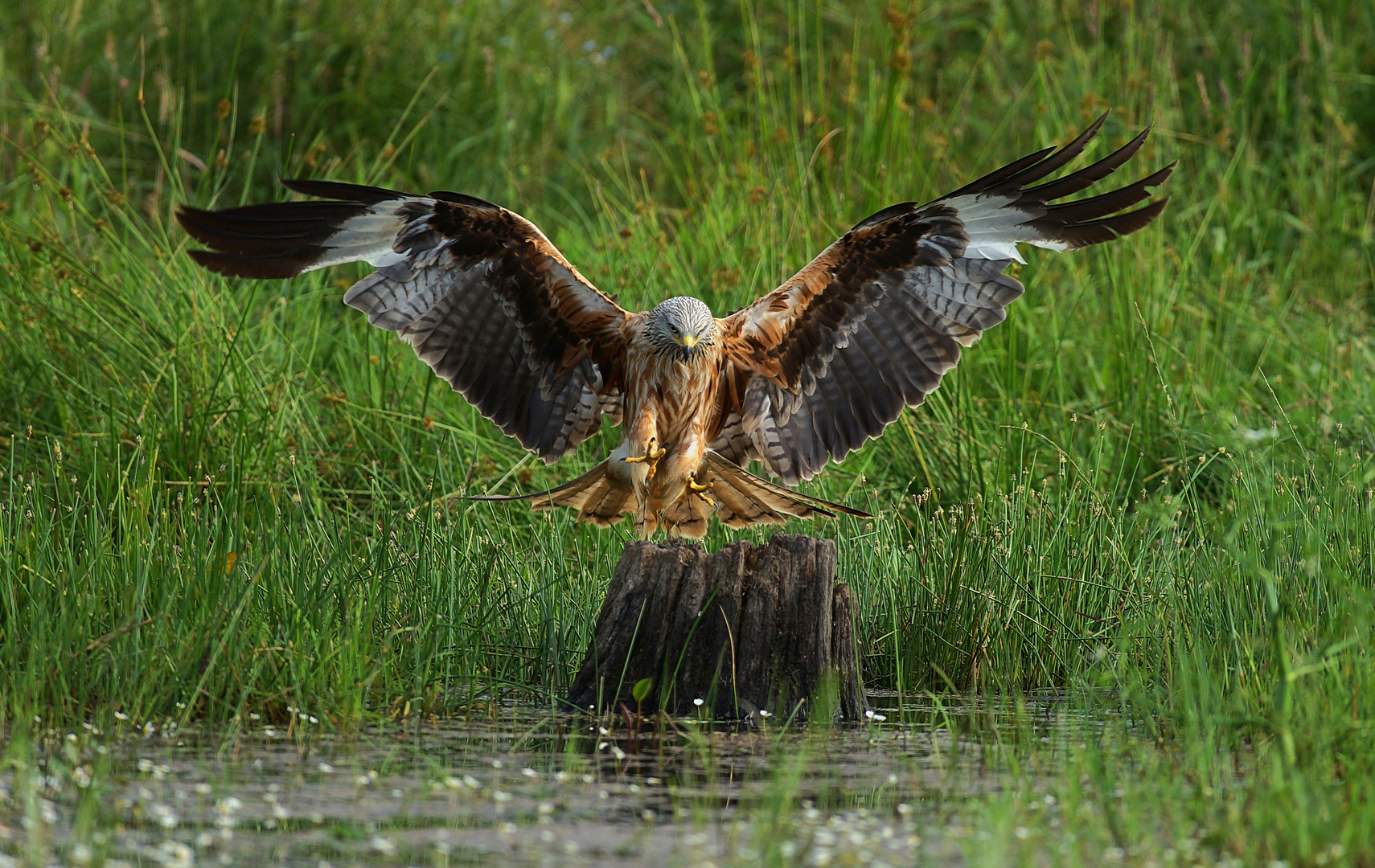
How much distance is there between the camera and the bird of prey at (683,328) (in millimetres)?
5852

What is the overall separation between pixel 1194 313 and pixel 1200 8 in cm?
460

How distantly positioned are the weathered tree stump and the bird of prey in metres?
0.67

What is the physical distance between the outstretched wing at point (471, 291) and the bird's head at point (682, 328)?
0.29m

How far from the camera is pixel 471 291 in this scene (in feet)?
20.2

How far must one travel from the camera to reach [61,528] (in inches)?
200

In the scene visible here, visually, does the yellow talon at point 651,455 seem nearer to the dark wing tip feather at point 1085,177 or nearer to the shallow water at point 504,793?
the shallow water at point 504,793

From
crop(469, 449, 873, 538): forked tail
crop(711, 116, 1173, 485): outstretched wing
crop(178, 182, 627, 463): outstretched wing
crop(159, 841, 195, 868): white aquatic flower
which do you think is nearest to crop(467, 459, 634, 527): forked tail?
crop(469, 449, 873, 538): forked tail

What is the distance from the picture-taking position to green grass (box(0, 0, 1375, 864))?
14.9ft

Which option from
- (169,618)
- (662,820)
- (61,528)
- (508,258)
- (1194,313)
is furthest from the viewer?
(1194,313)

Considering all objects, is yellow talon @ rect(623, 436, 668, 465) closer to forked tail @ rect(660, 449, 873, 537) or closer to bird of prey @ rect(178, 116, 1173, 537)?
bird of prey @ rect(178, 116, 1173, 537)

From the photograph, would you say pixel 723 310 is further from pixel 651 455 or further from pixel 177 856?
pixel 177 856

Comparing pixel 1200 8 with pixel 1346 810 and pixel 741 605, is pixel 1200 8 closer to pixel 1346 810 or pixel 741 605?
pixel 741 605

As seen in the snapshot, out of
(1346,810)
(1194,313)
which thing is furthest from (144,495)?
(1194,313)

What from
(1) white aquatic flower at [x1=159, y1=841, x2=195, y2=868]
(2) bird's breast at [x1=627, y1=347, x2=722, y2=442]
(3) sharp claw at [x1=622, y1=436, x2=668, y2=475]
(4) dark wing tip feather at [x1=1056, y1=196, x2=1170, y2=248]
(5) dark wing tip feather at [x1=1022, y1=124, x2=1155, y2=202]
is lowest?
(1) white aquatic flower at [x1=159, y1=841, x2=195, y2=868]
